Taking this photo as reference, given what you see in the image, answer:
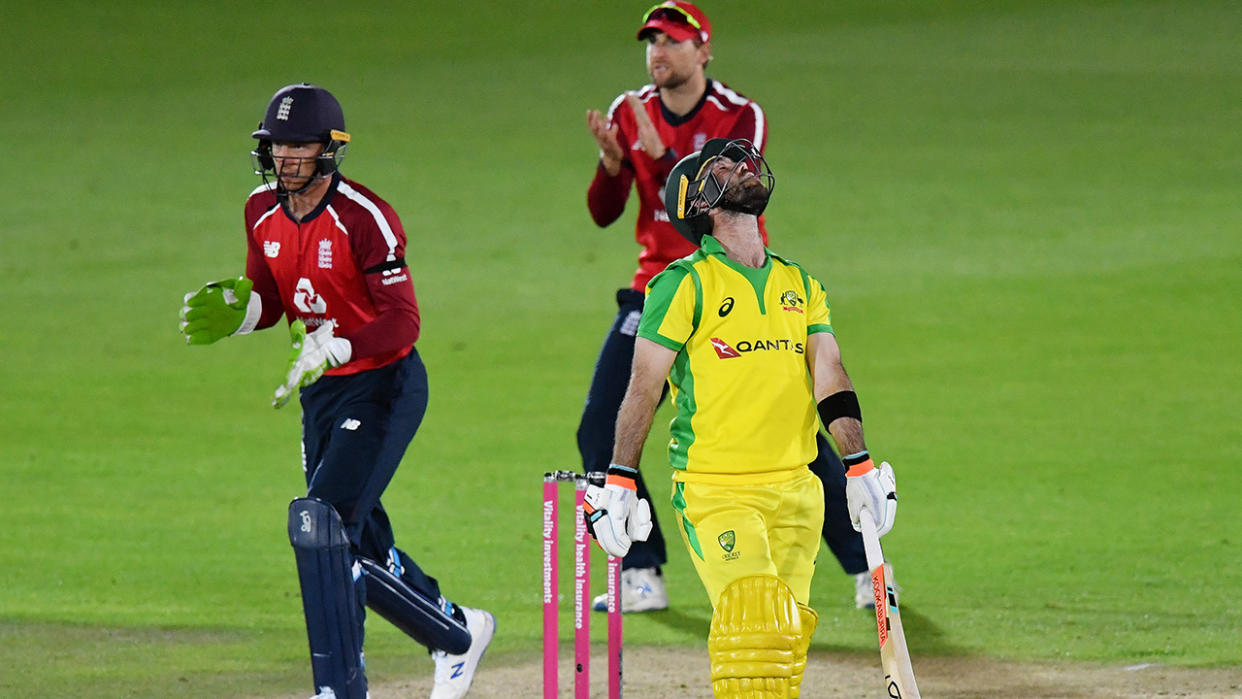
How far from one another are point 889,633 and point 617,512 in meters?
0.79

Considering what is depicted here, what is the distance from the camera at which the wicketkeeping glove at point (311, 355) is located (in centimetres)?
560

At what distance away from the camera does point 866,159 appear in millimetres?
17844

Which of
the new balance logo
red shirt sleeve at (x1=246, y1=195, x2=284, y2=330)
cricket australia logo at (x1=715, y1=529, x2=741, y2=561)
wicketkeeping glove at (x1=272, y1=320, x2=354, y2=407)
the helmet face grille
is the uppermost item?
the helmet face grille

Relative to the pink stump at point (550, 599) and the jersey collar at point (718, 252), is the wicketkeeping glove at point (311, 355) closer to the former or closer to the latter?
the pink stump at point (550, 599)

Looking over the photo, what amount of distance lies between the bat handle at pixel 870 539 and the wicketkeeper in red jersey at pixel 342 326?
163 centimetres

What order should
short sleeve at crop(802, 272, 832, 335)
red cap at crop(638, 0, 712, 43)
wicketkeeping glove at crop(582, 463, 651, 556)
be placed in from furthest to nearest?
1. red cap at crop(638, 0, 712, 43)
2. short sleeve at crop(802, 272, 832, 335)
3. wicketkeeping glove at crop(582, 463, 651, 556)

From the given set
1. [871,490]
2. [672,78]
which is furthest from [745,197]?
[672,78]

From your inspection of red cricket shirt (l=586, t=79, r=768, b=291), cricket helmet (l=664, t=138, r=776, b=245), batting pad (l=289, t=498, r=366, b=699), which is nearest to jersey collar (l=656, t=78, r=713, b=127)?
red cricket shirt (l=586, t=79, r=768, b=291)

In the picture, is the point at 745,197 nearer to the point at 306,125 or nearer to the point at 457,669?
the point at 306,125

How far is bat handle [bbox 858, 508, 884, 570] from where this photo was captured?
4.79m

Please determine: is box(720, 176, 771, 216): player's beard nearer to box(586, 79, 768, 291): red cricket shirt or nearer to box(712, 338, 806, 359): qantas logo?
box(712, 338, 806, 359): qantas logo

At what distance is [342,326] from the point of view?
5957mm

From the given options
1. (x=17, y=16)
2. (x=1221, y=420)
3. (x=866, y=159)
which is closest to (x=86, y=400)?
(x=1221, y=420)

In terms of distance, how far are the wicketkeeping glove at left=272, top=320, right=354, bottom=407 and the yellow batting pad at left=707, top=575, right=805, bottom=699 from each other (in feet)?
5.26
